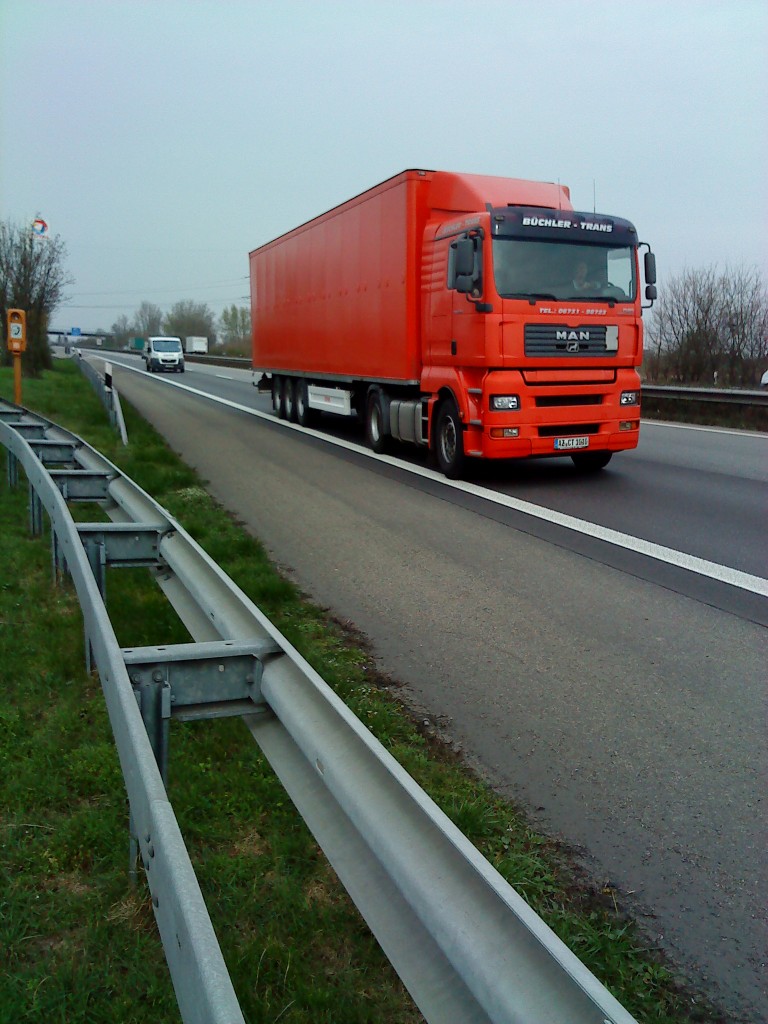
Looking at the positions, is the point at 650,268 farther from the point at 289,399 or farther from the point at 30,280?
the point at 30,280

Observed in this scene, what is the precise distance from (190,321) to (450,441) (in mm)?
113420

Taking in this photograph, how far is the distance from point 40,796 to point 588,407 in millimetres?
9442

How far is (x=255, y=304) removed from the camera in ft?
77.3

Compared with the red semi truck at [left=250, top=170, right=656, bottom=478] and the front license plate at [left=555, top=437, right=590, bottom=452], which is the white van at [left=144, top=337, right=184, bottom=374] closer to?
the red semi truck at [left=250, top=170, right=656, bottom=478]

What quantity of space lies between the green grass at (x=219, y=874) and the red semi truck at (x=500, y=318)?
6.83m

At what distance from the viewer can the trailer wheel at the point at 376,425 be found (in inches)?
591

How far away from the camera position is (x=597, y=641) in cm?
582

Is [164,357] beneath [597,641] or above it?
above

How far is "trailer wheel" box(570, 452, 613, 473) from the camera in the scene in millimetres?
12953

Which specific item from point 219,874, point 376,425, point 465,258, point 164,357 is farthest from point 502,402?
point 164,357

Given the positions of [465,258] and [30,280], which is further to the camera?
[30,280]

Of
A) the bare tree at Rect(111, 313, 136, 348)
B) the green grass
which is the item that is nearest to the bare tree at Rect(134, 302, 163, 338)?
the bare tree at Rect(111, 313, 136, 348)

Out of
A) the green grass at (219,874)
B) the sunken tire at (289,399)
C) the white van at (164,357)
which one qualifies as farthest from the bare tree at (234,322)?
the green grass at (219,874)

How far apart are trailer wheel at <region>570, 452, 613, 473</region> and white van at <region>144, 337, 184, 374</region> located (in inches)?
1672
